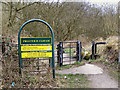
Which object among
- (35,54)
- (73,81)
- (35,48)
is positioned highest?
(35,48)

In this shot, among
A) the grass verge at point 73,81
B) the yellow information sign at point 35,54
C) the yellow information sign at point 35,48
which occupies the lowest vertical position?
the grass verge at point 73,81

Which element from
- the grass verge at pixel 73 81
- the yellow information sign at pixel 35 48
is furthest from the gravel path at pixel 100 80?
the yellow information sign at pixel 35 48

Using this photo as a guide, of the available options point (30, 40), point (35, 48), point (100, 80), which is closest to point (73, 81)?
point (100, 80)

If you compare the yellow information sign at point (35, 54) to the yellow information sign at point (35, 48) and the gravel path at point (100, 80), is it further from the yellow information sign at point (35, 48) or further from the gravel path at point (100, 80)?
the gravel path at point (100, 80)

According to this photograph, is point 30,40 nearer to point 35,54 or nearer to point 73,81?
point 35,54

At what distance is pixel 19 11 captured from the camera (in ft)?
41.8

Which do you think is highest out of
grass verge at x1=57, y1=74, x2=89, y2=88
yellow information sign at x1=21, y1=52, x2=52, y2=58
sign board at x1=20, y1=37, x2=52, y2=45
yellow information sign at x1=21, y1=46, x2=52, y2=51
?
sign board at x1=20, y1=37, x2=52, y2=45

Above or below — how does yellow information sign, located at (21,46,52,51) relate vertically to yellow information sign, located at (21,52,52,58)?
above

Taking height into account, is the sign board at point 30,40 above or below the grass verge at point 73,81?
above

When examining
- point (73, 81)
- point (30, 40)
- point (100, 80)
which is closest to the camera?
point (30, 40)

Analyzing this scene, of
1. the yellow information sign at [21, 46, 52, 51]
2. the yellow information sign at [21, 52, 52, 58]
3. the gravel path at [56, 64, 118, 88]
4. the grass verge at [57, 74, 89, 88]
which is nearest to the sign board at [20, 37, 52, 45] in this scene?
the yellow information sign at [21, 46, 52, 51]

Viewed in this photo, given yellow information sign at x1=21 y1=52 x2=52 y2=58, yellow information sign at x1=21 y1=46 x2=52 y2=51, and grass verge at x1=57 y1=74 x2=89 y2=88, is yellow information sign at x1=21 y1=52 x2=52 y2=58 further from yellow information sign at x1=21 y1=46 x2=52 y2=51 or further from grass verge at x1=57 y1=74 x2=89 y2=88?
grass verge at x1=57 y1=74 x2=89 y2=88

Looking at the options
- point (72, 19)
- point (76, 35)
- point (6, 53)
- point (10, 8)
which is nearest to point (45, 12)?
point (10, 8)

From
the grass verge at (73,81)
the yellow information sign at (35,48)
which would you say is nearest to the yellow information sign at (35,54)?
the yellow information sign at (35,48)
